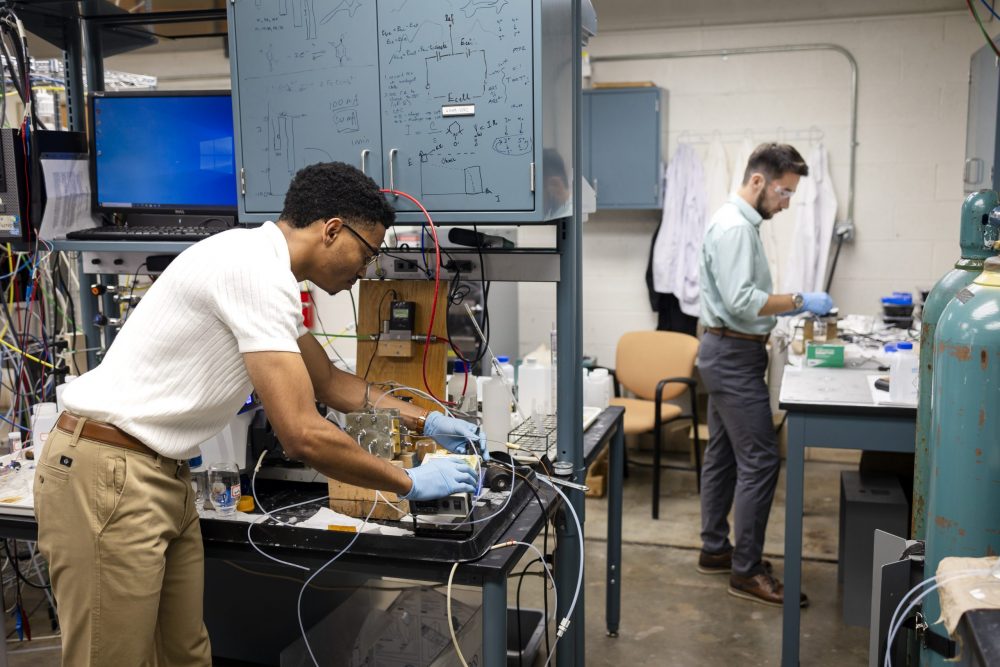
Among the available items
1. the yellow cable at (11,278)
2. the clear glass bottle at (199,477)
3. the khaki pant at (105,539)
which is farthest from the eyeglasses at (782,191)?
the yellow cable at (11,278)

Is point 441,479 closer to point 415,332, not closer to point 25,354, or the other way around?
point 415,332

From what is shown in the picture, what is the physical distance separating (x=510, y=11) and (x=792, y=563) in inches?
68.6

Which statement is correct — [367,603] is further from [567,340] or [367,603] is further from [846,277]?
[846,277]

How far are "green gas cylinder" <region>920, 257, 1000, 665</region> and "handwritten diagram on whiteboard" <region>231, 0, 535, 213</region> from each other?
0.88 m

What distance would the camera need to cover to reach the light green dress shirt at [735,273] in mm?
2977

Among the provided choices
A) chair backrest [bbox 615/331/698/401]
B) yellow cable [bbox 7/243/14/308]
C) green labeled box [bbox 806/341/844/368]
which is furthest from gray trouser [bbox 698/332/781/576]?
yellow cable [bbox 7/243/14/308]

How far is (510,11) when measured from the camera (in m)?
1.85

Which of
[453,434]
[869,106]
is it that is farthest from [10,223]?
[869,106]

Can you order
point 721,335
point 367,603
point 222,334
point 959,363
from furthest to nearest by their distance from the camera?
point 721,335
point 367,603
point 222,334
point 959,363

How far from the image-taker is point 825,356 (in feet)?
10.2

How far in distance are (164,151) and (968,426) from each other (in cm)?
201

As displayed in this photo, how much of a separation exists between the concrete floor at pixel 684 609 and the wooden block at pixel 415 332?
3.45 ft

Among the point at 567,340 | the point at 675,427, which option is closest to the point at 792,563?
the point at 567,340

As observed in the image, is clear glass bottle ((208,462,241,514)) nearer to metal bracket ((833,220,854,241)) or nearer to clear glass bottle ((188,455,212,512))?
clear glass bottle ((188,455,212,512))
